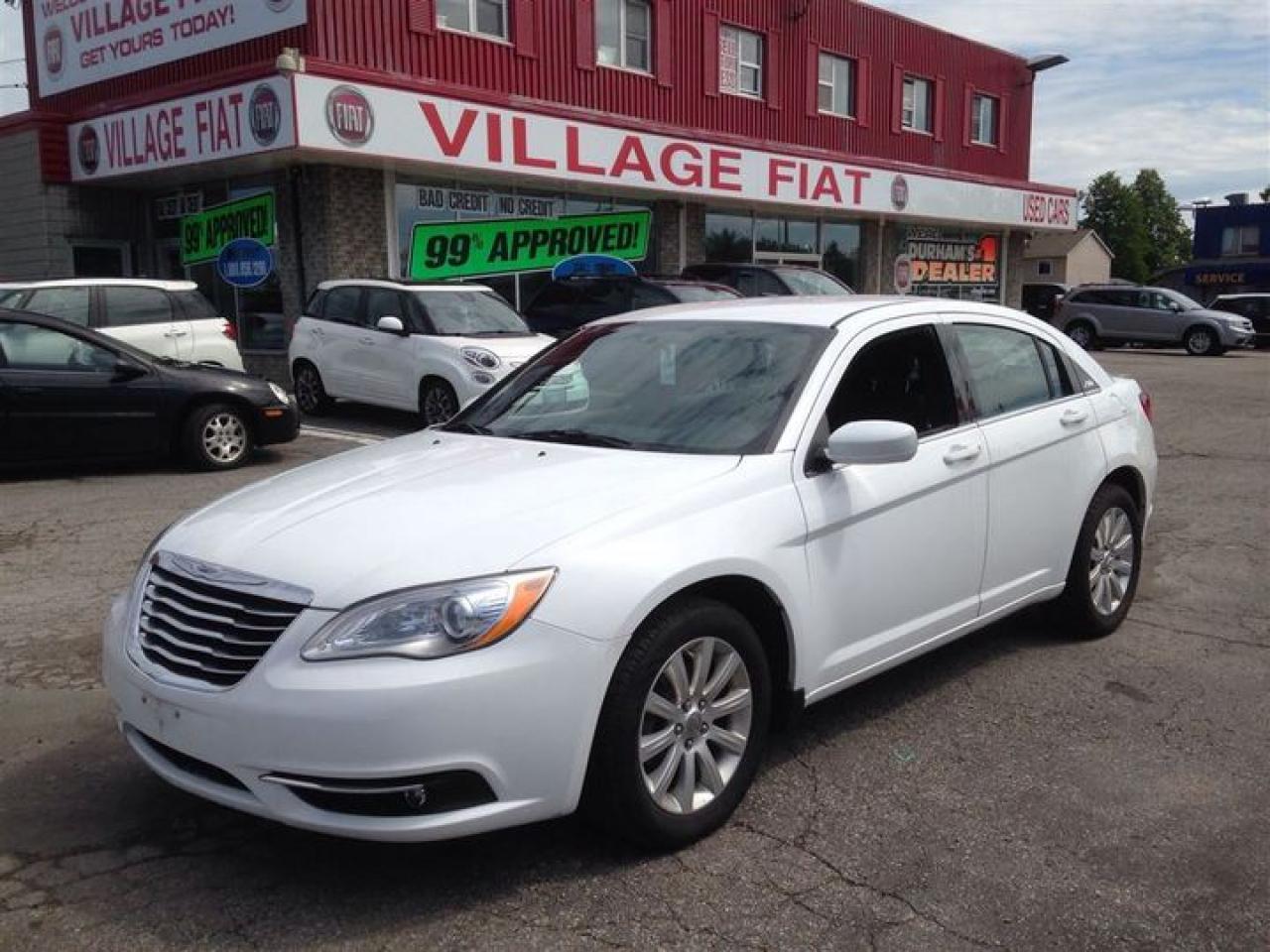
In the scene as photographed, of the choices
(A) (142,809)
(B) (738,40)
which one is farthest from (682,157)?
(A) (142,809)

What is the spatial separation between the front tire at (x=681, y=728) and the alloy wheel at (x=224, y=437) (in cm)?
732

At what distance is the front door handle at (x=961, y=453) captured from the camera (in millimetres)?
4117

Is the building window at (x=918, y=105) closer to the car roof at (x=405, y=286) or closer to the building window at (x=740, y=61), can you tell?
the building window at (x=740, y=61)

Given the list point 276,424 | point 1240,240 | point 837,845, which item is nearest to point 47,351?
point 276,424

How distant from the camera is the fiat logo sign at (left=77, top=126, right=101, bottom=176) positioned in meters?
16.5

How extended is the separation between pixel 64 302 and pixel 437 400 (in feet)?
12.4

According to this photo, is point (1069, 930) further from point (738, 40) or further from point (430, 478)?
point (738, 40)

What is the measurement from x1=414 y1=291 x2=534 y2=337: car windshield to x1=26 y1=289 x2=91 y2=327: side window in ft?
10.7

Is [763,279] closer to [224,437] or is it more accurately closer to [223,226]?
[223,226]

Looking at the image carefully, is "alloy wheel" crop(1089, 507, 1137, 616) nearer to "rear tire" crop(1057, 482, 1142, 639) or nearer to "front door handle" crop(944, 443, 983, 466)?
"rear tire" crop(1057, 482, 1142, 639)

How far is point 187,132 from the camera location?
14711 mm

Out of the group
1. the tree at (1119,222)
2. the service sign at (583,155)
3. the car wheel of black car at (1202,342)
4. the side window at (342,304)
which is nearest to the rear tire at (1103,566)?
the side window at (342,304)

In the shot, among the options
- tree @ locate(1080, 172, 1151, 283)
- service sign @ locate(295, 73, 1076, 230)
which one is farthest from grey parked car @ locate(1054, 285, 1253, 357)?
tree @ locate(1080, 172, 1151, 283)

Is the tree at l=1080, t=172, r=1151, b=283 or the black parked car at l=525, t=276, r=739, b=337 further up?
the tree at l=1080, t=172, r=1151, b=283
